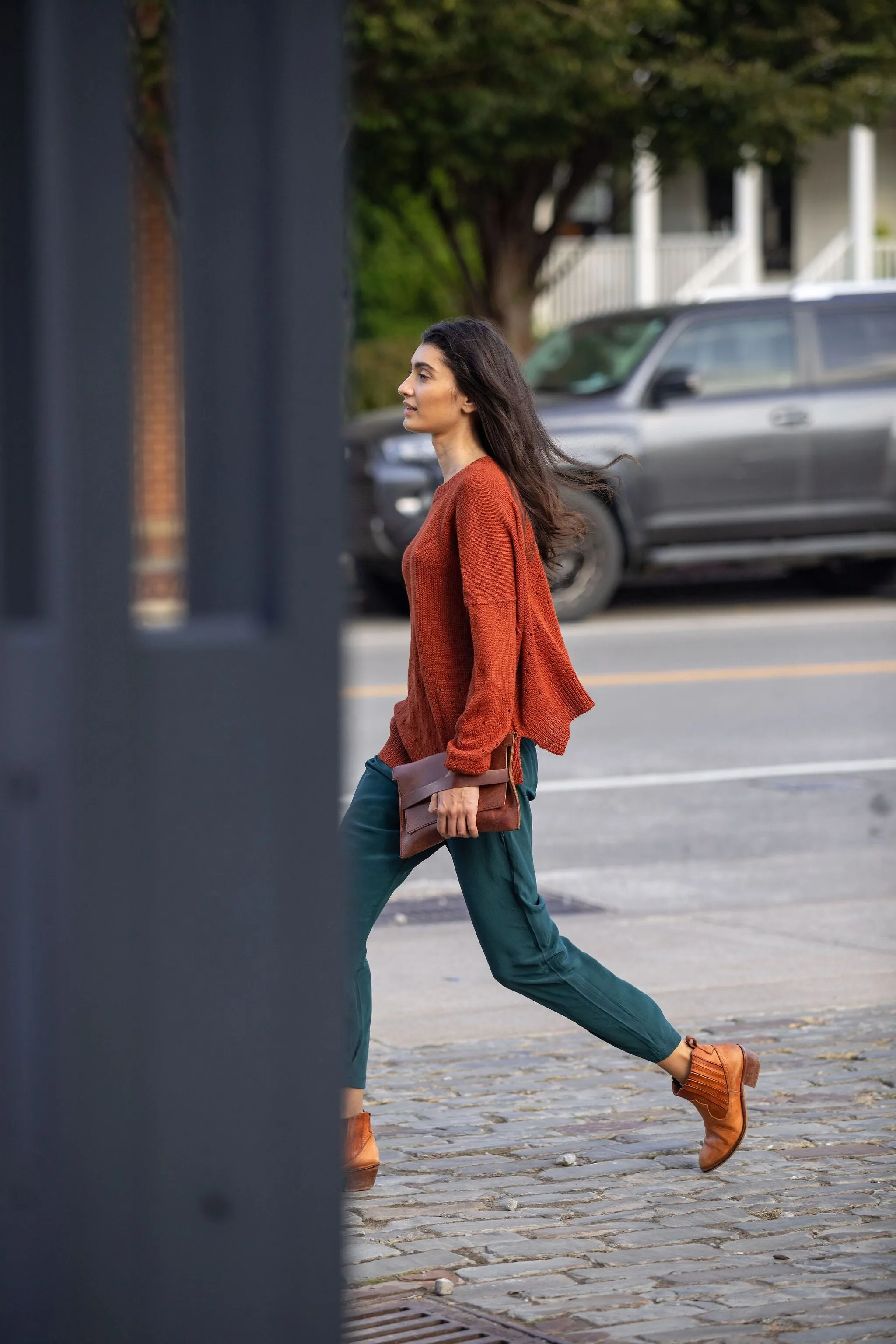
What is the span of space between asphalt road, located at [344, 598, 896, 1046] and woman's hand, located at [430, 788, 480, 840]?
1.02m

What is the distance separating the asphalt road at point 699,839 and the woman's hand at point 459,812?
1016 mm

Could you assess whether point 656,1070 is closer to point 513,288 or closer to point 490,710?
point 490,710

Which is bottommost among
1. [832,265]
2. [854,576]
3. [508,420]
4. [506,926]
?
[854,576]

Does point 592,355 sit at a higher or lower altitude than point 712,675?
higher

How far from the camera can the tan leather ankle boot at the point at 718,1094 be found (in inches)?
167

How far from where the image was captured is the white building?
26578mm

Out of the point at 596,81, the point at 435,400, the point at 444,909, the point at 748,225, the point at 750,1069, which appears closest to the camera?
the point at 435,400

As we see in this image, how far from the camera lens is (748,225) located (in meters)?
26.6

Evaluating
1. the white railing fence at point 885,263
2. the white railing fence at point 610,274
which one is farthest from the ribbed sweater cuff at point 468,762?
the white railing fence at point 885,263

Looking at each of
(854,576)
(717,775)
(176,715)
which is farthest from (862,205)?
(176,715)

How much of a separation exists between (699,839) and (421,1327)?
493 centimetres

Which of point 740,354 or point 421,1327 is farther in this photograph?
point 740,354

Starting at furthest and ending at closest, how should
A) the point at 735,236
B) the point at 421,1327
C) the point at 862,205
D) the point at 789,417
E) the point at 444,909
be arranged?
the point at 735,236, the point at 862,205, the point at 789,417, the point at 444,909, the point at 421,1327

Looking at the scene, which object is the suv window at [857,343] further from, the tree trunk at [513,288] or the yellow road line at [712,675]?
the tree trunk at [513,288]
